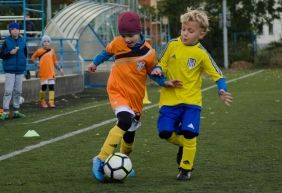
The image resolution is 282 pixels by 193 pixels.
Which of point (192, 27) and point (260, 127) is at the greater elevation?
point (192, 27)

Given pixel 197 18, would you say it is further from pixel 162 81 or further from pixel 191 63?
pixel 162 81

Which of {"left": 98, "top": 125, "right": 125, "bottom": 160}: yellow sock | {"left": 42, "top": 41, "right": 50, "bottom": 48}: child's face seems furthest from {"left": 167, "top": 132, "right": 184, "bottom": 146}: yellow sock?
{"left": 42, "top": 41, "right": 50, "bottom": 48}: child's face

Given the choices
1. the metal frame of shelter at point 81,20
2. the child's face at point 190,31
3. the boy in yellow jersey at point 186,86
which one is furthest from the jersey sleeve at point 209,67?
the metal frame of shelter at point 81,20

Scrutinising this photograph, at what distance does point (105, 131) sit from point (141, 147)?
8.09 feet

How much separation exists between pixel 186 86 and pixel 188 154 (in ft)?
2.30

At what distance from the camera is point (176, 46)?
8.70 metres

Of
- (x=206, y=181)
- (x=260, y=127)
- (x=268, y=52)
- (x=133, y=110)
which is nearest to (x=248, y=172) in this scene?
(x=206, y=181)

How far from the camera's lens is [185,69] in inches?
340

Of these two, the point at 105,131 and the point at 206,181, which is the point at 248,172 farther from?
the point at 105,131

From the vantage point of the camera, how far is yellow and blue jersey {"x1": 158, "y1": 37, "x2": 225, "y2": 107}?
339 inches

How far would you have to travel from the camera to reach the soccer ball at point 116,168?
8.20 metres

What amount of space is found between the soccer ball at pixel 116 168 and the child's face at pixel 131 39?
119 cm

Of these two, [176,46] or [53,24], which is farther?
[53,24]

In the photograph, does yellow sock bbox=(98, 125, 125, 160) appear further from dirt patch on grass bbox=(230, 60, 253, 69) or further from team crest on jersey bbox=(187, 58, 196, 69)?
dirt patch on grass bbox=(230, 60, 253, 69)
